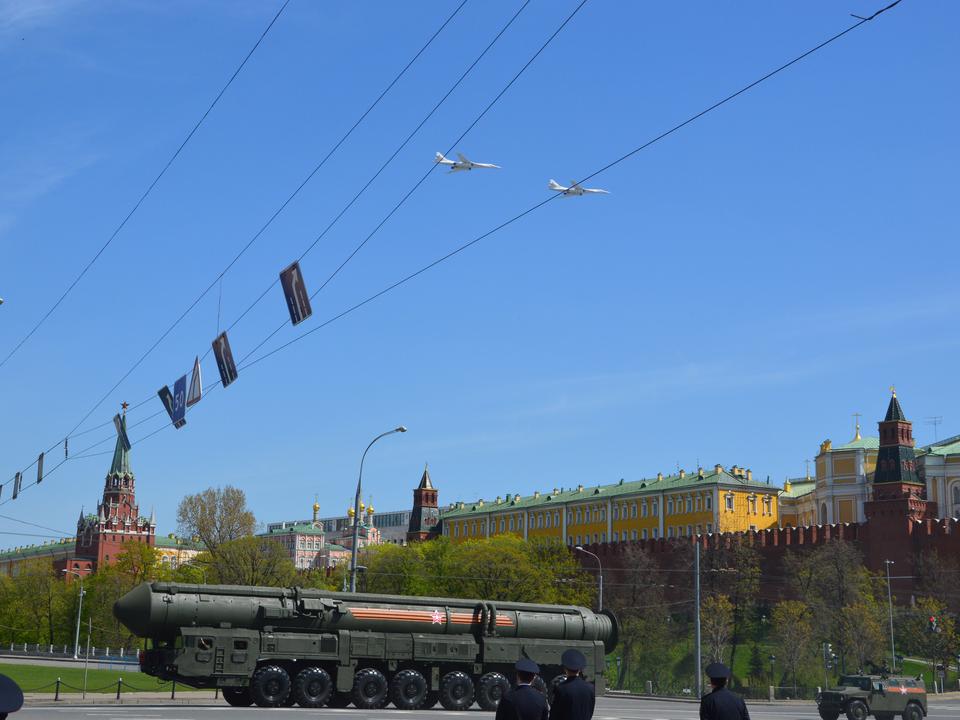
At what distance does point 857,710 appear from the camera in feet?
119

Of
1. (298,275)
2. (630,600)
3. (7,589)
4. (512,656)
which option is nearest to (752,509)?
(630,600)

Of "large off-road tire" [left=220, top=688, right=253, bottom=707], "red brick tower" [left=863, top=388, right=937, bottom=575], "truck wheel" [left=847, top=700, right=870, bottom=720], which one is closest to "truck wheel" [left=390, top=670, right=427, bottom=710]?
"large off-road tire" [left=220, top=688, right=253, bottom=707]

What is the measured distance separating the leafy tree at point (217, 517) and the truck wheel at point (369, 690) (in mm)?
58770

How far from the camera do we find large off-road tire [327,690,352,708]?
Result: 115 feet

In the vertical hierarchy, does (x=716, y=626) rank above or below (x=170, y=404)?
below

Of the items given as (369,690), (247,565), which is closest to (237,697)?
(369,690)

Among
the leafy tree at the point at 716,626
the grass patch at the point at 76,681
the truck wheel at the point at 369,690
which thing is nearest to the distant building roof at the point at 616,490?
the leafy tree at the point at 716,626

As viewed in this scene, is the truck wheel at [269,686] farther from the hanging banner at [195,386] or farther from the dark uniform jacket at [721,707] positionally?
the dark uniform jacket at [721,707]

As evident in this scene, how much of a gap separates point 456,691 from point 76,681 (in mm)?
22520

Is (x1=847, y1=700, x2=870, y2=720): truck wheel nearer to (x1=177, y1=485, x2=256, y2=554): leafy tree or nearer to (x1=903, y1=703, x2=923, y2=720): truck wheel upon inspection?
(x1=903, y1=703, x2=923, y2=720): truck wheel

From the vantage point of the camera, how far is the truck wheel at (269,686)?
3325cm

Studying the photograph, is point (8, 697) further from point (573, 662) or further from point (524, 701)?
point (573, 662)

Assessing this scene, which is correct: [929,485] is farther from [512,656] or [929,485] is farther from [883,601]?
[512,656]

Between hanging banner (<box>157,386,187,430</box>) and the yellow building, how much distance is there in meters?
108
